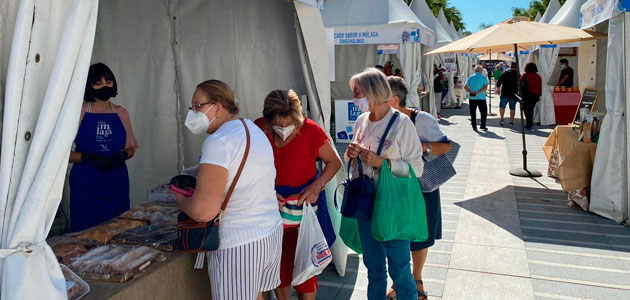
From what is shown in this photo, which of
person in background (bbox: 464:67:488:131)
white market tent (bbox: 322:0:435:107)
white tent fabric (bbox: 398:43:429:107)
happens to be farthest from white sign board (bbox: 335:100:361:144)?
person in background (bbox: 464:67:488:131)

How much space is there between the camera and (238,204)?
92.8 inches

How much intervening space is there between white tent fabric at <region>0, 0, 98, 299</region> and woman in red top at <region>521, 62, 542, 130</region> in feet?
43.9

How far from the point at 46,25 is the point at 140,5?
10.2 ft

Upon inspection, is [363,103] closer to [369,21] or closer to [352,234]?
[352,234]

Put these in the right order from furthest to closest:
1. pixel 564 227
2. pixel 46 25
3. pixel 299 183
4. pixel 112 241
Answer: pixel 564 227 < pixel 299 183 < pixel 112 241 < pixel 46 25

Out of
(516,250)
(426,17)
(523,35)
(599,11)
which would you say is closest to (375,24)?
(523,35)

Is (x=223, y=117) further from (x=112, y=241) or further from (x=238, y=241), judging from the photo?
(x=112, y=241)

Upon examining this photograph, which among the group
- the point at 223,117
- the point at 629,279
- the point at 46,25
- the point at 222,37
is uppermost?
the point at 222,37

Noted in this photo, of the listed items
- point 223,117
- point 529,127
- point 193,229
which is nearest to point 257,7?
point 223,117

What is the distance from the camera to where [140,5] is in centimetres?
468

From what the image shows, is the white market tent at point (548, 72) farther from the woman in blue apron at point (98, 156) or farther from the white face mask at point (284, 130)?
the woman in blue apron at point (98, 156)

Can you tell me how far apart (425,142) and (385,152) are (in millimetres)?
583

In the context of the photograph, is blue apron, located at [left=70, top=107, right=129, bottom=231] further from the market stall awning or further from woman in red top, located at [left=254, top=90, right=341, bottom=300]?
the market stall awning

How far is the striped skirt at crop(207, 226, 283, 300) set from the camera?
94.4 inches
